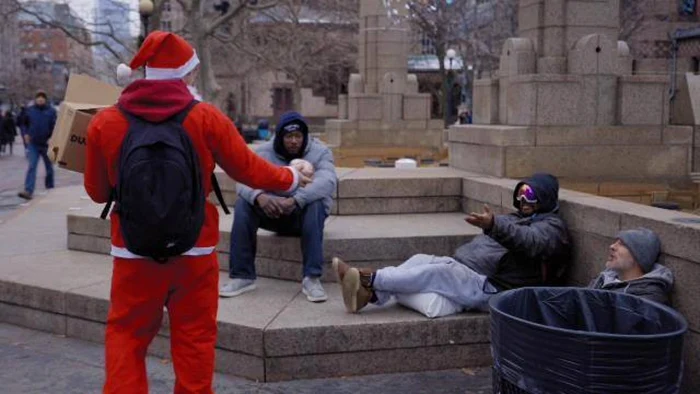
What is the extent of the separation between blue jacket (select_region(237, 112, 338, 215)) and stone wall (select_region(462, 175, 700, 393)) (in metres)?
1.56

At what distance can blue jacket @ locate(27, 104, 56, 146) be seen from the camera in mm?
14570

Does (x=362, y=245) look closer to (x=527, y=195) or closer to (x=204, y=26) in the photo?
(x=527, y=195)

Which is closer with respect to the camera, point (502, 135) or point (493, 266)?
point (493, 266)

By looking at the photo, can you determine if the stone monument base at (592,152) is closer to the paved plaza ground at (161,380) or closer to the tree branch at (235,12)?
the paved plaza ground at (161,380)

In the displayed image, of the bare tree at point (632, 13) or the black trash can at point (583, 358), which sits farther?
the bare tree at point (632, 13)

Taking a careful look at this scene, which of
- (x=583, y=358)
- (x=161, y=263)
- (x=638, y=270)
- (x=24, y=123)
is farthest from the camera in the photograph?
(x=24, y=123)

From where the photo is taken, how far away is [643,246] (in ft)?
15.1

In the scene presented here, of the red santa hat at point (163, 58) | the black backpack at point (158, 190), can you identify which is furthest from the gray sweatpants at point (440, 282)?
the red santa hat at point (163, 58)

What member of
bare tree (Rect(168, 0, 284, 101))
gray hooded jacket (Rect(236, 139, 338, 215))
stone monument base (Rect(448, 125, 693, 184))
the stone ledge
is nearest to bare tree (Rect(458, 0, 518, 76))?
bare tree (Rect(168, 0, 284, 101))

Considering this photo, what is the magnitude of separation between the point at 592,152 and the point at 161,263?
543cm

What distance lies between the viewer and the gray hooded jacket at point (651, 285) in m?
Answer: 4.42

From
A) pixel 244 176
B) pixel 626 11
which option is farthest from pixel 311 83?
pixel 244 176

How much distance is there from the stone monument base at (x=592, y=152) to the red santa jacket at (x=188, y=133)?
4349 mm

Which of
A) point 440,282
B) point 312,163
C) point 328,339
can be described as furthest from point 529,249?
point 312,163
